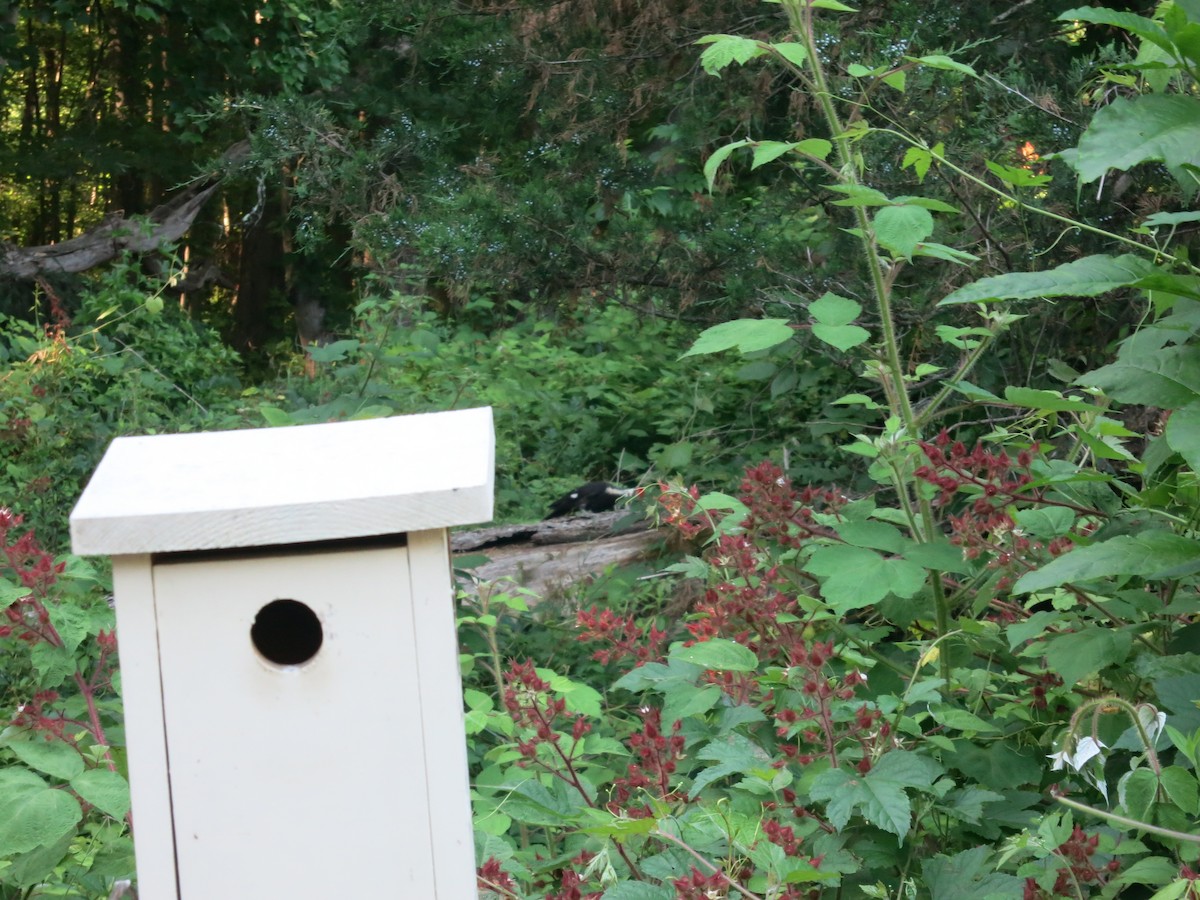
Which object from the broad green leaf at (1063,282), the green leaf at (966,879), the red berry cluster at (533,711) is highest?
the broad green leaf at (1063,282)

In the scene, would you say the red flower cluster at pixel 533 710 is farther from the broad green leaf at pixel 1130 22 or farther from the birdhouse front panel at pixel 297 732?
the broad green leaf at pixel 1130 22

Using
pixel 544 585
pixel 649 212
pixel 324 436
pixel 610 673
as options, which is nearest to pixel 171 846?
pixel 324 436

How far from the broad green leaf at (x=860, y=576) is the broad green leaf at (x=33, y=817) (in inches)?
Result: 43.7

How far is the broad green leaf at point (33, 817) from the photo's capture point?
1.66 m

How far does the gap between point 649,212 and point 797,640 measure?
9.97 ft

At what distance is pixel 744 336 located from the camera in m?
1.99

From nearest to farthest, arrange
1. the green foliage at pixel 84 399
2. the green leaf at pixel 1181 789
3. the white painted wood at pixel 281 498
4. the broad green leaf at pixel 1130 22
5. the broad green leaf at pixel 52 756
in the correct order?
the white painted wood at pixel 281 498, the green leaf at pixel 1181 789, the broad green leaf at pixel 1130 22, the broad green leaf at pixel 52 756, the green foliage at pixel 84 399

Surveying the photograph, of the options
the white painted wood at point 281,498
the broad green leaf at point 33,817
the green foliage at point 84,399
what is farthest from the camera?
the green foliage at point 84,399

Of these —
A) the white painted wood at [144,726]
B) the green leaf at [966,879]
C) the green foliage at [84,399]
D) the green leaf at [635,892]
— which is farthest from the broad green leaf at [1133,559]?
the green foliage at [84,399]

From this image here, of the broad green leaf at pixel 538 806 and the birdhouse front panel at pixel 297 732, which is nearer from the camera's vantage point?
the birdhouse front panel at pixel 297 732

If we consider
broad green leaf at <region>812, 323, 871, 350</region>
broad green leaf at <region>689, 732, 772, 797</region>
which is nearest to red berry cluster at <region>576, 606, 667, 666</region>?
broad green leaf at <region>689, 732, 772, 797</region>

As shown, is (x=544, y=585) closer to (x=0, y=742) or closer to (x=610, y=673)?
(x=610, y=673)

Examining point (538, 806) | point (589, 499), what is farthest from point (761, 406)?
point (538, 806)

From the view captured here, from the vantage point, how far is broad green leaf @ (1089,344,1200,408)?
167 centimetres
